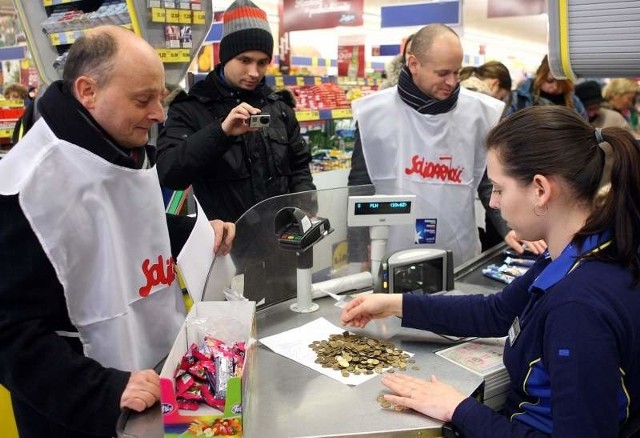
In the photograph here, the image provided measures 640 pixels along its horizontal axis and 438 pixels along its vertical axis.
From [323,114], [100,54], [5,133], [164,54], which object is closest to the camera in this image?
[100,54]

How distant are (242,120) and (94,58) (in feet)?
2.63

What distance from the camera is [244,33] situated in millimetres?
2547

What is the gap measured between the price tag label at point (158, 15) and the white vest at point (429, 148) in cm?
101

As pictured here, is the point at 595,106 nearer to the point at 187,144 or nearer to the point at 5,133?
the point at 187,144

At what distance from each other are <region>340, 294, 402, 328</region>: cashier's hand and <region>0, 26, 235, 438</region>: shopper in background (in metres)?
0.54

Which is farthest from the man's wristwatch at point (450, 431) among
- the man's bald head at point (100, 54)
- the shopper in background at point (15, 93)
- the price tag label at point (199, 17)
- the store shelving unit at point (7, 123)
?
the shopper in background at point (15, 93)

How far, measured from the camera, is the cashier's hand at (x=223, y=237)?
5.95 feet

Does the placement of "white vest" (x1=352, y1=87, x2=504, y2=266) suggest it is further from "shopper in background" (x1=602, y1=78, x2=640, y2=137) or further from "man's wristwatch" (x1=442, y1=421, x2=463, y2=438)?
"shopper in background" (x1=602, y1=78, x2=640, y2=137)

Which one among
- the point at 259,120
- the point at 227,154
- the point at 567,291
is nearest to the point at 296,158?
the point at 227,154

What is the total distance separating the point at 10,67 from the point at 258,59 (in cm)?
821

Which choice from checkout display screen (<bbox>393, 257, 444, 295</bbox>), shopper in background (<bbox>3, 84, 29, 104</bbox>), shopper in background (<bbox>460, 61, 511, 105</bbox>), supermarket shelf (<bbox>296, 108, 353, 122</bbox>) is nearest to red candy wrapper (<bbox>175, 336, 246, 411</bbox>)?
checkout display screen (<bbox>393, 257, 444, 295</bbox>)

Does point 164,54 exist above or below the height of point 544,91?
above

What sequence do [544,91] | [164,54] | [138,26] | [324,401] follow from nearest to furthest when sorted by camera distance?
[324,401] < [138,26] < [164,54] < [544,91]

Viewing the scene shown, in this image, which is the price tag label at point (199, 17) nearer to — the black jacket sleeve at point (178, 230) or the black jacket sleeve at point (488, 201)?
the black jacket sleeve at point (178, 230)
